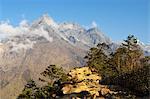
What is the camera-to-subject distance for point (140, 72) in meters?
59.3

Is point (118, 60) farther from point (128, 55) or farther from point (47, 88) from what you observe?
point (47, 88)

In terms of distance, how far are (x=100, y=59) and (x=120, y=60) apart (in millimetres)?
4784

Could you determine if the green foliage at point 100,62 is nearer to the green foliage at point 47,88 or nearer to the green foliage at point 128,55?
the green foliage at point 128,55

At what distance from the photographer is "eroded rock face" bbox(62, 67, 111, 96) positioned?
58.4 m

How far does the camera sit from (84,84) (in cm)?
5928

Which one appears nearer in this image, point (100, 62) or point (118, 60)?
point (100, 62)

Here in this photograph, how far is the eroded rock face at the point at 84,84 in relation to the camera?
58375mm

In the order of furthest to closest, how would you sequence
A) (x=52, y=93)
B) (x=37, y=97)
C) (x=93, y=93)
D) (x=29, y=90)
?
1. (x=29, y=90)
2. (x=37, y=97)
3. (x=52, y=93)
4. (x=93, y=93)

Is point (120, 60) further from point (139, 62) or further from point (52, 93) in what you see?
point (52, 93)

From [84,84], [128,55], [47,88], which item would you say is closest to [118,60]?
[128,55]

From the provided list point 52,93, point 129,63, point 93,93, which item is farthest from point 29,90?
point 93,93

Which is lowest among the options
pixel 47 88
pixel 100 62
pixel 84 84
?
pixel 84 84

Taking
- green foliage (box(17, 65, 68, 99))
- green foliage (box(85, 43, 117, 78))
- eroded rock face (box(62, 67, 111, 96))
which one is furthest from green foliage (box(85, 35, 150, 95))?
eroded rock face (box(62, 67, 111, 96))

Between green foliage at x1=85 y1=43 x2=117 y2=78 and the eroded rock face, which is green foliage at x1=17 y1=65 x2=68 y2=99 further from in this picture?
the eroded rock face
